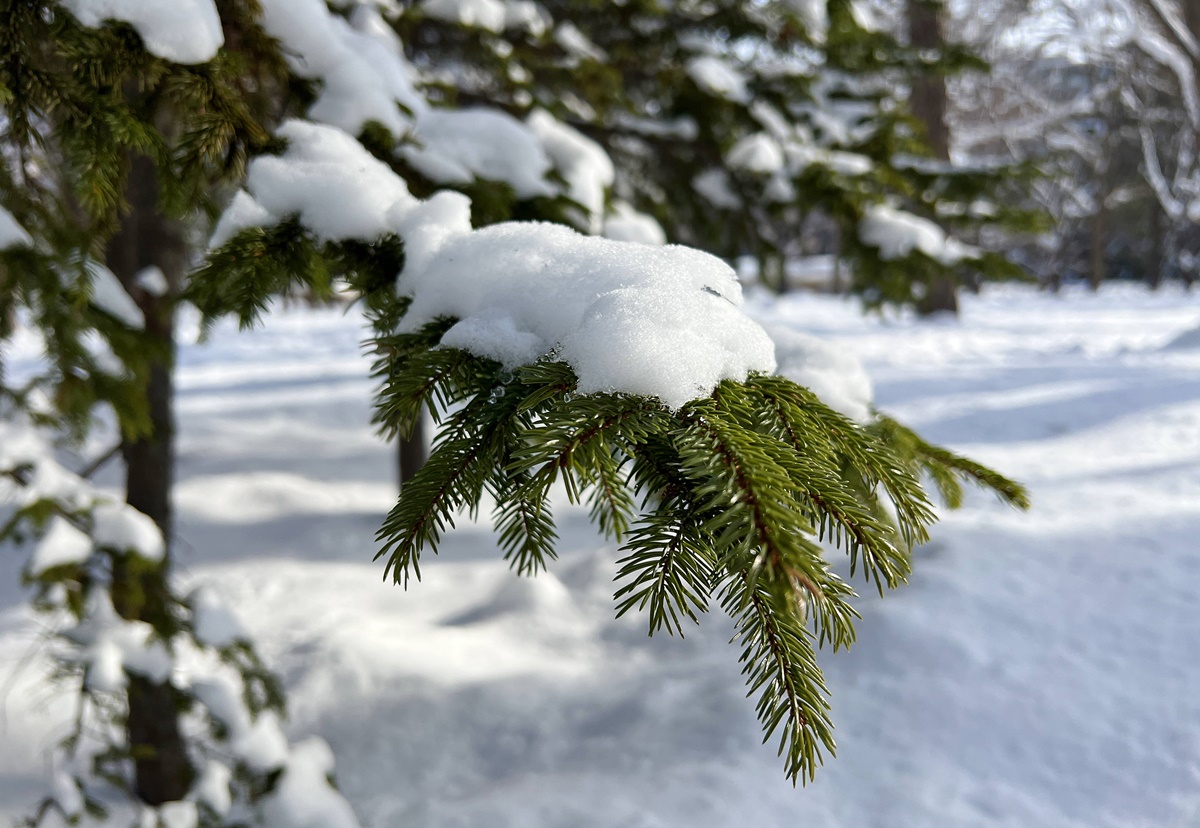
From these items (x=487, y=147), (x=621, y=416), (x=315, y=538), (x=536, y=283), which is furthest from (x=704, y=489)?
(x=315, y=538)

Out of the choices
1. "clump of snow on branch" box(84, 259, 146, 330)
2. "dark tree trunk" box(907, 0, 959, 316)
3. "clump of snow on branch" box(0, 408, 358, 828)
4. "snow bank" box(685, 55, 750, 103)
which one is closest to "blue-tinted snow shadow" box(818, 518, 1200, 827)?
"clump of snow on branch" box(0, 408, 358, 828)

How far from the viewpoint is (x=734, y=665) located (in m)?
3.62

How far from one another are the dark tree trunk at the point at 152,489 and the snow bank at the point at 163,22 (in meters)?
1.31

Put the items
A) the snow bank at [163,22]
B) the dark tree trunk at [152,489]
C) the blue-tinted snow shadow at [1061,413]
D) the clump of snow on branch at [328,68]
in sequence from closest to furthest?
the snow bank at [163,22]
the clump of snow on branch at [328,68]
the dark tree trunk at [152,489]
the blue-tinted snow shadow at [1061,413]

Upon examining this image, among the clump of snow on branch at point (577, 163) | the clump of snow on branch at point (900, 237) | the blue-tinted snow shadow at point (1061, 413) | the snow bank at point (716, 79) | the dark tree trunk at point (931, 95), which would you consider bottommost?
the blue-tinted snow shadow at point (1061, 413)

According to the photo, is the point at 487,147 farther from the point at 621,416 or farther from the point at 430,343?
the point at 621,416

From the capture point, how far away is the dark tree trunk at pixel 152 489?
2.53m

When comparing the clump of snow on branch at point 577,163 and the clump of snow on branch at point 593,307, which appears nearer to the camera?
the clump of snow on branch at point 593,307

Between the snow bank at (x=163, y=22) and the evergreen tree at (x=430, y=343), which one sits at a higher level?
the snow bank at (x=163, y=22)

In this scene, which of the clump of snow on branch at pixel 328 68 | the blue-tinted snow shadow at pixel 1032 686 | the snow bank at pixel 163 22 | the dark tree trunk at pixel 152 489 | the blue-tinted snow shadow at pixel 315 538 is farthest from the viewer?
the blue-tinted snow shadow at pixel 315 538

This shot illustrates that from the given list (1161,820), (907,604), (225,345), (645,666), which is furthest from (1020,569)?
(225,345)

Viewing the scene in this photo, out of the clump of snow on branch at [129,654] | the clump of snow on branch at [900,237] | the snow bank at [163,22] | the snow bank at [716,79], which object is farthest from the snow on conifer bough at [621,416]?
the snow bank at [716,79]

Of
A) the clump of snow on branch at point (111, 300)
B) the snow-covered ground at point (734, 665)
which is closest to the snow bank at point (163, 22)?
the clump of snow on branch at point (111, 300)

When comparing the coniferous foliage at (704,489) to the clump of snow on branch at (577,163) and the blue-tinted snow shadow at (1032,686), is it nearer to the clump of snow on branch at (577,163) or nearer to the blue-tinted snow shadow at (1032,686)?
the clump of snow on branch at (577,163)
